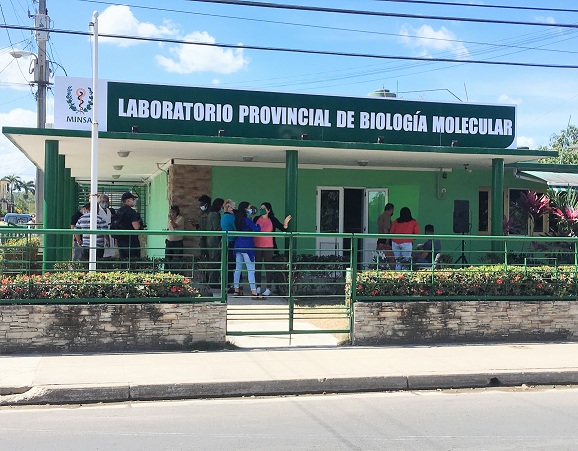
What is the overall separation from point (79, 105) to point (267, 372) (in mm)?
7022

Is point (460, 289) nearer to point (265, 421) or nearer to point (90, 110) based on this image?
point (265, 421)

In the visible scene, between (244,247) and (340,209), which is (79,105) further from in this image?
(340,209)

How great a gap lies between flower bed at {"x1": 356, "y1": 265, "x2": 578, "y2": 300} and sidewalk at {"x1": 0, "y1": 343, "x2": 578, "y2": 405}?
874 millimetres

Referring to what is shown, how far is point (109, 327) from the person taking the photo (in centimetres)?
851

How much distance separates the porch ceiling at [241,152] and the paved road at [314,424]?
250 inches

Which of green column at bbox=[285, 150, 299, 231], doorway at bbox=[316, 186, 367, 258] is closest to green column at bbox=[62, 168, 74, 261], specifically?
green column at bbox=[285, 150, 299, 231]

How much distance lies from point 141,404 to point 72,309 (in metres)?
2.20

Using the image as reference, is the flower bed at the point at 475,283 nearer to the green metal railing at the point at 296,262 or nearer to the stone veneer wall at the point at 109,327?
the green metal railing at the point at 296,262

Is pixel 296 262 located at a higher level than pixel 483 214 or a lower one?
lower

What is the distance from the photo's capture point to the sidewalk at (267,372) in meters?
6.89

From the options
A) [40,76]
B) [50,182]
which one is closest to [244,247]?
[50,182]

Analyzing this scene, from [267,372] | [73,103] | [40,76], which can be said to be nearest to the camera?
[267,372]

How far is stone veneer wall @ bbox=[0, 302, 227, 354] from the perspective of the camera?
829 cm

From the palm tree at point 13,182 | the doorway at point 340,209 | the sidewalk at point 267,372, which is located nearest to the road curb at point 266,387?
the sidewalk at point 267,372
